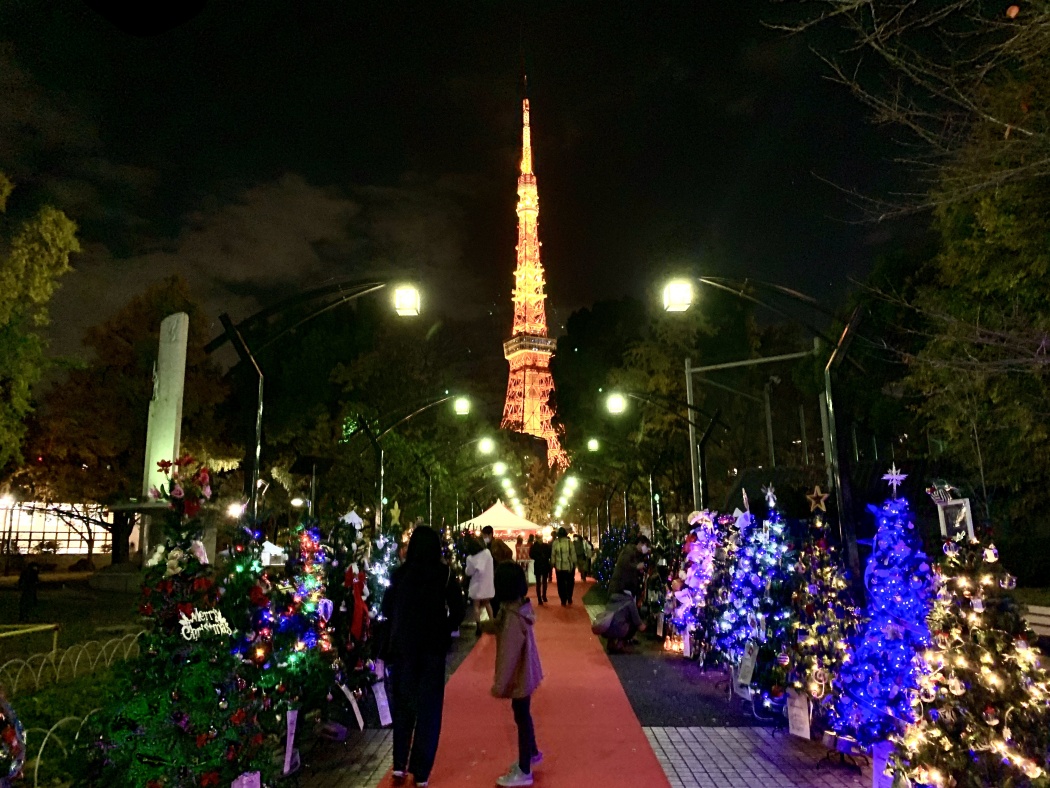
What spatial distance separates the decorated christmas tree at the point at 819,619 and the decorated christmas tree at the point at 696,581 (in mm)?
3265

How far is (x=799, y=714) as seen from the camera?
6.30 meters

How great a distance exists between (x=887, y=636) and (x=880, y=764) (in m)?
0.84

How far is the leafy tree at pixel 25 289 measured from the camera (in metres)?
15.1

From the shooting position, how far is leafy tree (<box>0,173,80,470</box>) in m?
15.1

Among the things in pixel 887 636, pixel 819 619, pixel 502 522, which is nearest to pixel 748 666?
pixel 819 619

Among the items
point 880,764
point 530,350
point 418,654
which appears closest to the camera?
point 880,764

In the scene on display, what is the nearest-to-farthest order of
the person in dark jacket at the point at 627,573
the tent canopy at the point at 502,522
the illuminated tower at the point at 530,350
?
the person in dark jacket at the point at 627,573
the tent canopy at the point at 502,522
the illuminated tower at the point at 530,350

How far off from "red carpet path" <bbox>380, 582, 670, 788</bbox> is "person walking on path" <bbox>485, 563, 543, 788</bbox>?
163 mm

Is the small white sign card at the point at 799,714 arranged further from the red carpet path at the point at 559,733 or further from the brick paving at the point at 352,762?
the brick paving at the point at 352,762

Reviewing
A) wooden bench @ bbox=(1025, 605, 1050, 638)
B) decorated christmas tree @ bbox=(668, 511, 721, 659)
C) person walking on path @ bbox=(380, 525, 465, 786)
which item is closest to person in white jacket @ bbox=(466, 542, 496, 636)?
decorated christmas tree @ bbox=(668, 511, 721, 659)

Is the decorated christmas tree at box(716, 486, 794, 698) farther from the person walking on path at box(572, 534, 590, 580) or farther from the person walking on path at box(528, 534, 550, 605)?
the person walking on path at box(572, 534, 590, 580)

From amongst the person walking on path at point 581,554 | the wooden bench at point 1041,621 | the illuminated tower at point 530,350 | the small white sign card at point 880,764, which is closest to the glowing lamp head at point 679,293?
the small white sign card at point 880,764

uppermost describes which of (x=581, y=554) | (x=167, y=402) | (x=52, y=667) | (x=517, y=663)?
(x=167, y=402)

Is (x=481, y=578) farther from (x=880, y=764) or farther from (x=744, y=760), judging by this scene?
(x=880, y=764)
